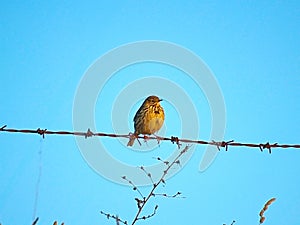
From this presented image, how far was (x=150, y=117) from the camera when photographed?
9.12 meters

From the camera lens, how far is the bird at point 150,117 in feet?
29.9

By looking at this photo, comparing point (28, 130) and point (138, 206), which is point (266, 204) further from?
point (28, 130)

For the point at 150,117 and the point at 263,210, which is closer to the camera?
the point at 263,210

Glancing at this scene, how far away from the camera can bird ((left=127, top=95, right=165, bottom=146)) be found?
29.9 feet

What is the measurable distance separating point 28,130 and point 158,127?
4668 millimetres

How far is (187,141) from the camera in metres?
4.87

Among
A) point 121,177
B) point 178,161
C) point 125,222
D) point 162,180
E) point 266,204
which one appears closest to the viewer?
point 266,204

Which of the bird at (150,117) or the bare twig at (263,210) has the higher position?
the bird at (150,117)

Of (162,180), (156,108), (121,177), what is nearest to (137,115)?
(156,108)

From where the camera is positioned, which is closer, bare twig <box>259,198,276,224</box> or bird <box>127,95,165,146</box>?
bare twig <box>259,198,276,224</box>

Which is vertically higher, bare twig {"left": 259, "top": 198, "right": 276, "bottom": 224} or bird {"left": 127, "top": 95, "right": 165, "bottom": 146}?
bird {"left": 127, "top": 95, "right": 165, "bottom": 146}

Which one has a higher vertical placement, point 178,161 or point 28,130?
point 178,161

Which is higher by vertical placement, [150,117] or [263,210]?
[150,117]

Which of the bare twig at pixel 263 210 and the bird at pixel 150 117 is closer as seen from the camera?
the bare twig at pixel 263 210
